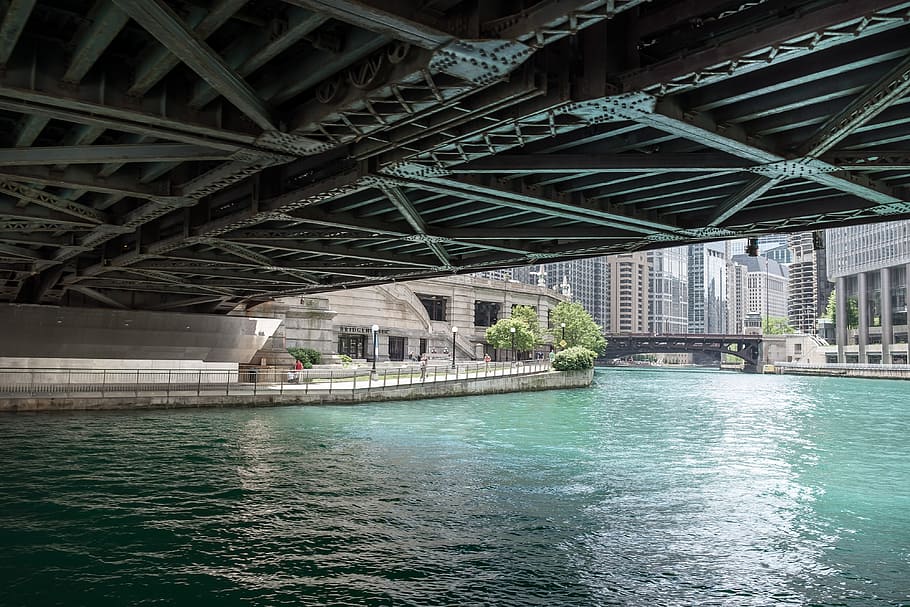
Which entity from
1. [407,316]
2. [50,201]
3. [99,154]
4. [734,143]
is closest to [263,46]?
[99,154]

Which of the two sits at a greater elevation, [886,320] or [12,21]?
Result: [886,320]

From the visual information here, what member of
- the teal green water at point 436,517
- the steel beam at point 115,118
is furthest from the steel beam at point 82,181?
the teal green water at point 436,517

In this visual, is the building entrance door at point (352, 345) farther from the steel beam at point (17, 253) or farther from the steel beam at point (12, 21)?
the steel beam at point (12, 21)

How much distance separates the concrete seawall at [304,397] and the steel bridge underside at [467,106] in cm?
1795

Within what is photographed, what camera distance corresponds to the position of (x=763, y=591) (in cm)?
1205

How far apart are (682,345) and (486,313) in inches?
2186

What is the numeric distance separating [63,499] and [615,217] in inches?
577

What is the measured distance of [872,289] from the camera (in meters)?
143

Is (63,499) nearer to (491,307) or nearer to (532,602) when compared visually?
(532,602)

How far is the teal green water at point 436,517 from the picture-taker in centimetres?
1194

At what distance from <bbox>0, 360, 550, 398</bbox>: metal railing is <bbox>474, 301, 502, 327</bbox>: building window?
166 ft

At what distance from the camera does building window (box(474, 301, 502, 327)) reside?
4432 inches

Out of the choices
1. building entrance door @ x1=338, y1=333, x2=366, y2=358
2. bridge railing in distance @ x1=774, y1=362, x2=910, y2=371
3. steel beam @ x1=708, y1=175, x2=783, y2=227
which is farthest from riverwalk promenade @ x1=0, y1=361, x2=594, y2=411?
bridge railing in distance @ x1=774, y1=362, x2=910, y2=371

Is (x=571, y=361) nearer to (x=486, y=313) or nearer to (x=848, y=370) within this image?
(x=486, y=313)
